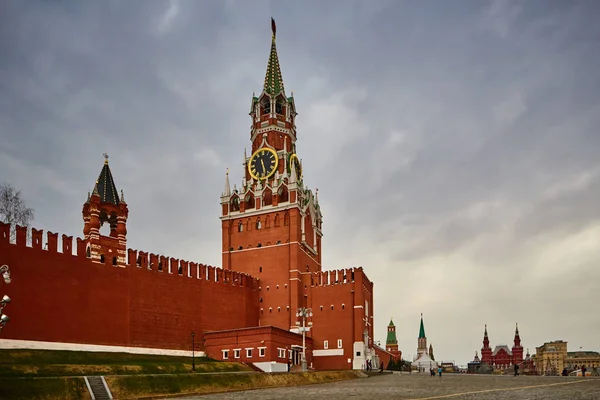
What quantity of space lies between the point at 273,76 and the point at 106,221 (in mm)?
31908

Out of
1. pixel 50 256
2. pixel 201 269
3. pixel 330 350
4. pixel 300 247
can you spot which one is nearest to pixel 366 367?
pixel 330 350

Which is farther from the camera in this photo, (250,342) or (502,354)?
(502,354)

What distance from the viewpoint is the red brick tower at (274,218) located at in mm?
63125

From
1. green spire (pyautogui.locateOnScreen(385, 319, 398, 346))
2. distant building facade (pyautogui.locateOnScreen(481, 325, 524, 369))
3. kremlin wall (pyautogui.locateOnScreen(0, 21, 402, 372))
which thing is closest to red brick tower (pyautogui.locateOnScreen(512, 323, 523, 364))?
distant building facade (pyautogui.locateOnScreen(481, 325, 524, 369))

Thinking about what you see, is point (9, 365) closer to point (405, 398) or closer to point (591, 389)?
point (405, 398)

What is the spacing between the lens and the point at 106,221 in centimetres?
5191

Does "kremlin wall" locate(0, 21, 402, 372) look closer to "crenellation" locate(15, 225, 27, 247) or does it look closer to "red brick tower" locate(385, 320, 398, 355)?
"crenellation" locate(15, 225, 27, 247)

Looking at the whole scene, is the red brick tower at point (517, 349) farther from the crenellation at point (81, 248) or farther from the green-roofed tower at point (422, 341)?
the crenellation at point (81, 248)

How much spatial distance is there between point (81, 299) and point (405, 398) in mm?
26290

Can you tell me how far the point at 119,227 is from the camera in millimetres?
50094

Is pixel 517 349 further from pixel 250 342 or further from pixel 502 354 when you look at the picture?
pixel 250 342

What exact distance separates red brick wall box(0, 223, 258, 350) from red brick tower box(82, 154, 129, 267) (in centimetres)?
81

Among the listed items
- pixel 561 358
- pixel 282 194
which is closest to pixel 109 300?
pixel 282 194

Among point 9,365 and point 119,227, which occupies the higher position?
point 119,227
